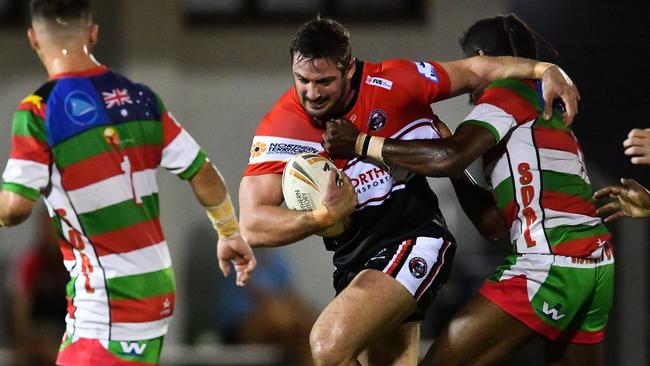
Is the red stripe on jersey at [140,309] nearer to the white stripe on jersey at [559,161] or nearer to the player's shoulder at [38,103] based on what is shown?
the player's shoulder at [38,103]

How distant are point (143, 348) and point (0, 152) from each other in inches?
155

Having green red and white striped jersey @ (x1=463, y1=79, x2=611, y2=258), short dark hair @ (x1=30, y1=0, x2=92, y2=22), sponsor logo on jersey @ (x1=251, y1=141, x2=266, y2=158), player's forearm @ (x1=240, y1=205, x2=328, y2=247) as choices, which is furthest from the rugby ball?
short dark hair @ (x1=30, y1=0, x2=92, y2=22)

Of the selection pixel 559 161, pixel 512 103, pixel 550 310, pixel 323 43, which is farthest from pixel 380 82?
pixel 550 310

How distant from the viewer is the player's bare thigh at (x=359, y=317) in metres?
3.74

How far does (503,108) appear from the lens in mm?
3979

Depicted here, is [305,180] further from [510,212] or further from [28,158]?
[28,158]

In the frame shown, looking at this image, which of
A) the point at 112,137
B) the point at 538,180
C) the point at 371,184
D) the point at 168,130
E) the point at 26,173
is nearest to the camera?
the point at 26,173

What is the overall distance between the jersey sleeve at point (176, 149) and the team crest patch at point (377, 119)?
794mm

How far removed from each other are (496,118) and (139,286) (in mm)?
1424

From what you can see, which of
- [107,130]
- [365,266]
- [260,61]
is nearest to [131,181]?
[107,130]

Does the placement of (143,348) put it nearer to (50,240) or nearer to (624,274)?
(50,240)

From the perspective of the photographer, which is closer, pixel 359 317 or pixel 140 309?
pixel 140 309

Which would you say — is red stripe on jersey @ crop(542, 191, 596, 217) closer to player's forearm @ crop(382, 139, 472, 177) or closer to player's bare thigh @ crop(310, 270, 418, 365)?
player's forearm @ crop(382, 139, 472, 177)

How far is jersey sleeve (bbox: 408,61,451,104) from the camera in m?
4.09
